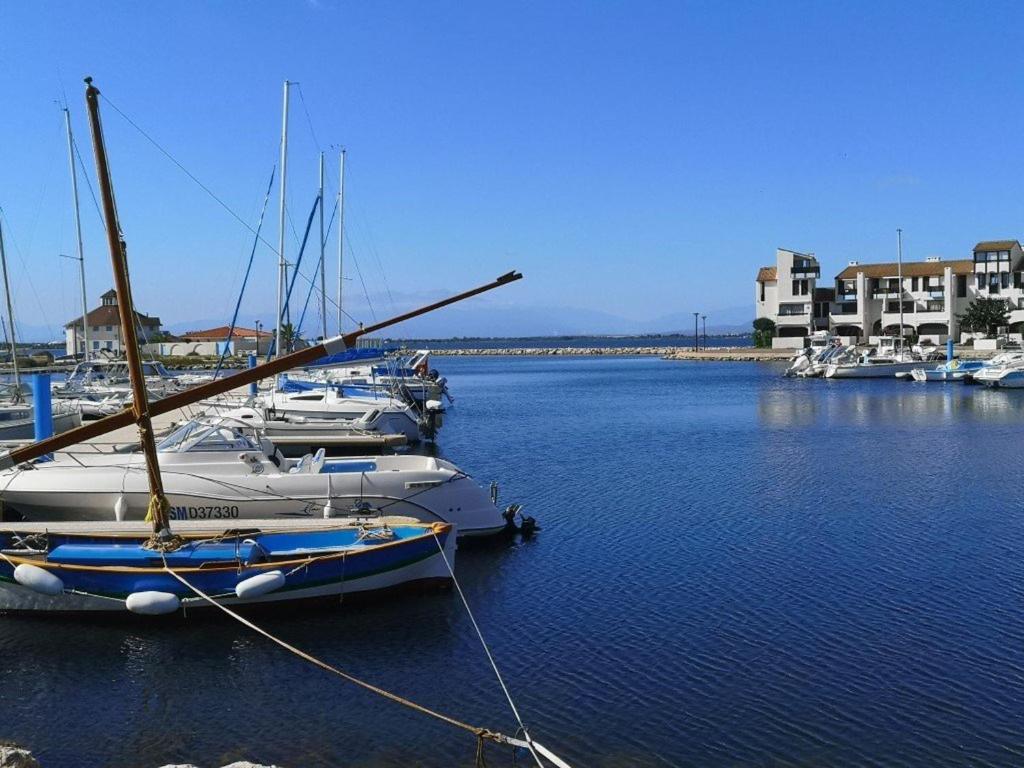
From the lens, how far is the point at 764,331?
440ft

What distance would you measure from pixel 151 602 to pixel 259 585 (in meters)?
1.66

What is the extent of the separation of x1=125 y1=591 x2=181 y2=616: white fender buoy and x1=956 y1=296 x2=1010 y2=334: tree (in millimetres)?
104606

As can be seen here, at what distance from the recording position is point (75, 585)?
1574cm

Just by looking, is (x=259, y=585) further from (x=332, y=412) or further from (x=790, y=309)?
(x=790, y=309)

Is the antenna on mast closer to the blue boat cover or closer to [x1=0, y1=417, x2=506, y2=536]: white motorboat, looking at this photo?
the blue boat cover

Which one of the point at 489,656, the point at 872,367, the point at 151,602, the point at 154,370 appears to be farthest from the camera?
the point at 872,367

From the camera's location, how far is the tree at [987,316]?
10306cm

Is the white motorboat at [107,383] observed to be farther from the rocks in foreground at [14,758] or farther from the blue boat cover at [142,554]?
the rocks in foreground at [14,758]

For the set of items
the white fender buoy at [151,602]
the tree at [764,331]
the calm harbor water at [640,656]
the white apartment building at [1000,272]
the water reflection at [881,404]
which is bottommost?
the calm harbor water at [640,656]

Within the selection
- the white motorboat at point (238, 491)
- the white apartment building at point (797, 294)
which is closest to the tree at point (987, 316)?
the white apartment building at point (797, 294)

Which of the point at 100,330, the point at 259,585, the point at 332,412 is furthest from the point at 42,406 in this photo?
the point at 100,330

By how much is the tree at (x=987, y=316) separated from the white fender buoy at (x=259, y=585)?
103 meters

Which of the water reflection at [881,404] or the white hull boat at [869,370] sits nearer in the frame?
the water reflection at [881,404]

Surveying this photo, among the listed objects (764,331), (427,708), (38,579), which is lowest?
(427,708)
